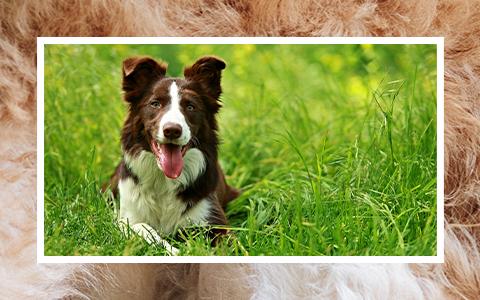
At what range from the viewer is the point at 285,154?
2.20 metres

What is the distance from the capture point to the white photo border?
189 cm

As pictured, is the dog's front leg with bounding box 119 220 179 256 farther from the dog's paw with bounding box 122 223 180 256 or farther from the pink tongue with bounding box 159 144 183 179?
the pink tongue with bounding box 159 144 183 179

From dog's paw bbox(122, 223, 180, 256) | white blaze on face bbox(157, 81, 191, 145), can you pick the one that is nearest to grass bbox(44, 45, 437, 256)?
dog's paw bbox(122, 223, 180, 256)

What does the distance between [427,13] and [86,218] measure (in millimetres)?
930

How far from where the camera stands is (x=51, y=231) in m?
1.93

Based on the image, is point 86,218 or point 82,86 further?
point 82,86

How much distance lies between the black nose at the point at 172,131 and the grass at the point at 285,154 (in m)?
0.19

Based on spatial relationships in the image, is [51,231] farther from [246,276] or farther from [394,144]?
[394,144]

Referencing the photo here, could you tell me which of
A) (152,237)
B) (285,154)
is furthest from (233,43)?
(152,237)

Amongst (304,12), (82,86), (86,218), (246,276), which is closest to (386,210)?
(246,276)

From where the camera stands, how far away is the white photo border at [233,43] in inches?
74.6

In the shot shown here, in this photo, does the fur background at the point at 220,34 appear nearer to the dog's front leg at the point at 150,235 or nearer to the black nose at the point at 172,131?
the dog's front leg at the point at 150,235

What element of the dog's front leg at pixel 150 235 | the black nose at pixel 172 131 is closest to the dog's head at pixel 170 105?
the black nose at pixel 172 131

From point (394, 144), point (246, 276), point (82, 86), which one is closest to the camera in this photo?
point (246, 276)
